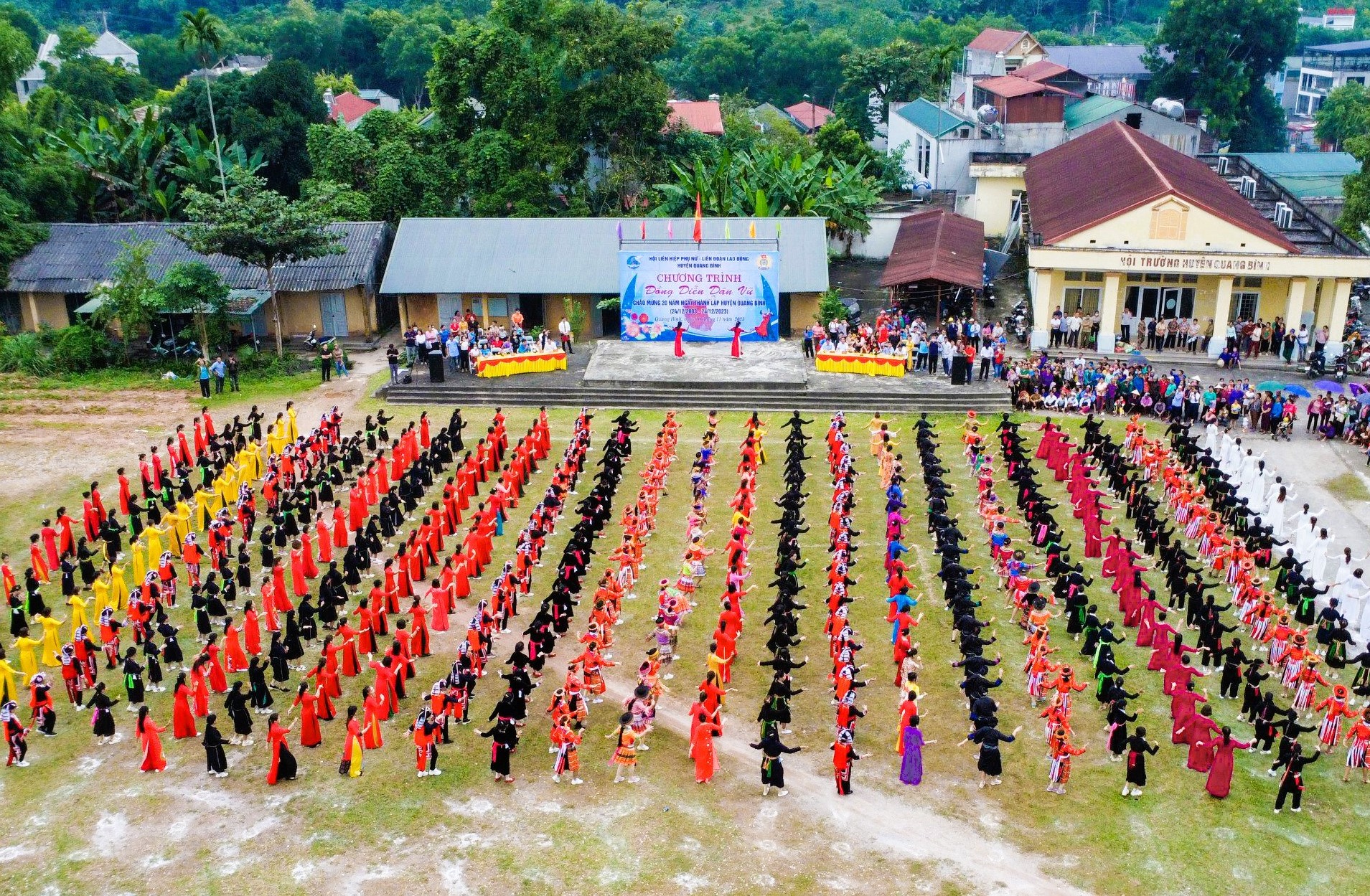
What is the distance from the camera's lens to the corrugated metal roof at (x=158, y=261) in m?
30.9

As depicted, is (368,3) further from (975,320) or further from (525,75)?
(975,320)

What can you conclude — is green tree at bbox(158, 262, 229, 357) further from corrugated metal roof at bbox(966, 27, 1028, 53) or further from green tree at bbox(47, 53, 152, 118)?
corrugated metal roof at bbox(966, 27, 1028, 53)

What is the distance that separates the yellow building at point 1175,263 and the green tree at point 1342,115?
126 feet

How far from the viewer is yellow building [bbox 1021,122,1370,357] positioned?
2889 cm

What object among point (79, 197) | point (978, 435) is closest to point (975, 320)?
point (978, 435)

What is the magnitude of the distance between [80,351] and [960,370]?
63.8ft

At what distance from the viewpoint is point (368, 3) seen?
305ft

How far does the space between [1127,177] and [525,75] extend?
Result: 669 inches

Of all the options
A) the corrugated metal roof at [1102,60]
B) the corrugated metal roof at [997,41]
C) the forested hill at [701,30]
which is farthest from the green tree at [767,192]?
the forested hill at [701,30]

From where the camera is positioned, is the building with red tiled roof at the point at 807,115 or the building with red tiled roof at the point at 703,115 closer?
the building with red tiled roof at the point at 703,115

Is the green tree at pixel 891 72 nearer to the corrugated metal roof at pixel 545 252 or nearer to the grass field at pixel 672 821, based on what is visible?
the corrugated metal roof at pixel 545 252

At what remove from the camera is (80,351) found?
28.5 meters

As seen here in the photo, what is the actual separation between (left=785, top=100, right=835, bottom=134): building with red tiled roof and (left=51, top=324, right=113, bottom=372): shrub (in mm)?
43726

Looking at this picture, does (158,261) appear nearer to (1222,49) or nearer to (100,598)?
(100,598)
